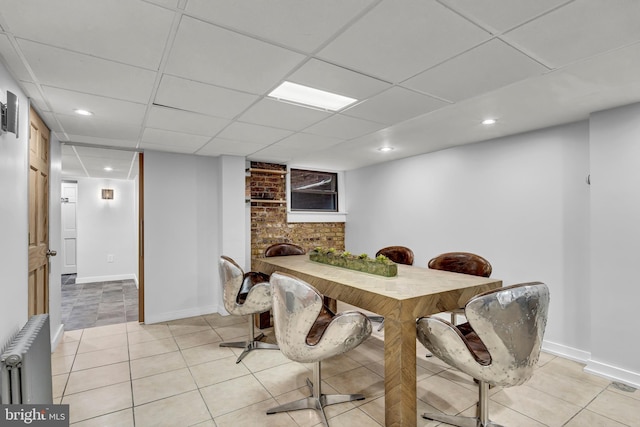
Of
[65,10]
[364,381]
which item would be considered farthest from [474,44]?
[364,381]

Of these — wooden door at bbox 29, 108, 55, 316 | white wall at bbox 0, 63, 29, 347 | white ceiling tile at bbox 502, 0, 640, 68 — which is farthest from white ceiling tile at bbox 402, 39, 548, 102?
wooden door at bbox 29, 108, 55, 316

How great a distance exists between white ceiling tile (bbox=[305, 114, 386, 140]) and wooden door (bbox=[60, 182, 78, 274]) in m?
7.23

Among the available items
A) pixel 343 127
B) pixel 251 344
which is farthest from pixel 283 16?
pixel 251 344

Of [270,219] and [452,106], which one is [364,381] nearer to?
[452,106]

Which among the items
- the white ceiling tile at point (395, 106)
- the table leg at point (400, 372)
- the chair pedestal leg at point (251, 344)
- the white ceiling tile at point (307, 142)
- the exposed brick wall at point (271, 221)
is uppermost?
the white ceiling tile at point (395, 106)

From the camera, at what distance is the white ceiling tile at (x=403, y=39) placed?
4.70ft

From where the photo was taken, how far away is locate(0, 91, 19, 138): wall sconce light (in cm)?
178

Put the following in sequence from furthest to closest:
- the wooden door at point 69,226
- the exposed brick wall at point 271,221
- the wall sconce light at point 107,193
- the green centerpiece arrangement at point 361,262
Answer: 1. the wooden door at point 69,226
2. the wall sconce light at point 107,193
3. the exposed brick wall at point 271,221
4. the green centerpiece arrangement at point 361,262

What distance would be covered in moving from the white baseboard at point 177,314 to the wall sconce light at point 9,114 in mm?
3001

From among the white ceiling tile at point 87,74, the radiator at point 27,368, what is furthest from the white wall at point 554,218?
the radiator at point 27,368

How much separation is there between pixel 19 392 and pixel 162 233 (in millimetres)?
2955

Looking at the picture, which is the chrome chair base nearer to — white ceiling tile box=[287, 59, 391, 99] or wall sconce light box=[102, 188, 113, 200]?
white ceiling tile box=[287, 59, 391, 99]

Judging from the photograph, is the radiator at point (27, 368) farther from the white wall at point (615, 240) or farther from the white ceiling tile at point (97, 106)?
the white wall at point (615, 240)

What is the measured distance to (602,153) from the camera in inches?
110
